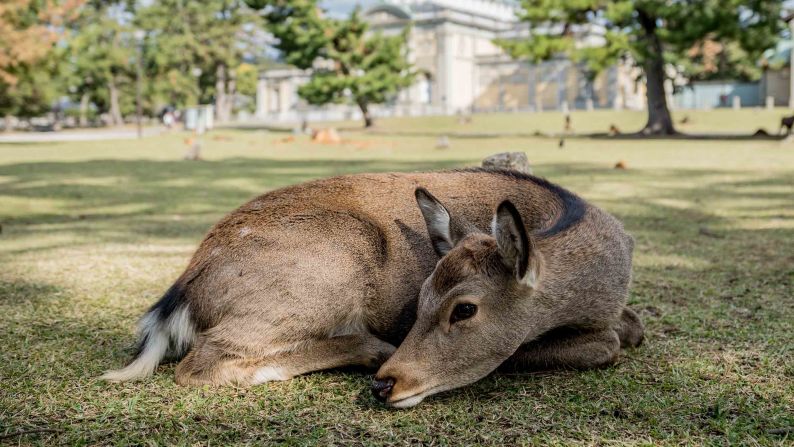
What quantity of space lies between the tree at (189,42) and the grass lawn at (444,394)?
50564 mm

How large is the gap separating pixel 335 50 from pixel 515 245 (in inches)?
1531

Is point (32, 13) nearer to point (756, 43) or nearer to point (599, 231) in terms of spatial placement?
point (756, 43)

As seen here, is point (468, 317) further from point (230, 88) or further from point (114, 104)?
point (230, 88)

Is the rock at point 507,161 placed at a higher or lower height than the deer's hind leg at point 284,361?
higher

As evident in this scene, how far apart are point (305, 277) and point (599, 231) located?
132 cm

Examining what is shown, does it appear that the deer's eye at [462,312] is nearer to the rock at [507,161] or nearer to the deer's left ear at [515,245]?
the deer's left ear at [515,245]

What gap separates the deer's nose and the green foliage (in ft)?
83.6

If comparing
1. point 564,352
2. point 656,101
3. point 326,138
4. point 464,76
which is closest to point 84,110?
point 326,138

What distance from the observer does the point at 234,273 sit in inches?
136

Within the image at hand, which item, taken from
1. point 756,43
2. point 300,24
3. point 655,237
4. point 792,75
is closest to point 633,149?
point 756,43

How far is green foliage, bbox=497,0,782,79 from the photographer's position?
25.8 m

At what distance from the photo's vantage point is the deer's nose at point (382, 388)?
9.32 feet

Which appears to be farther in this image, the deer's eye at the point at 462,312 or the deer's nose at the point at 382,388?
the deer's eye at the point at 462,312

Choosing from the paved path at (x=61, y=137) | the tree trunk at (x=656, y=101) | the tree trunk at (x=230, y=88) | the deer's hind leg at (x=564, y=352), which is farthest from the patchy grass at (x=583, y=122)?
the deer's hind leg at (x=564, y=352)
